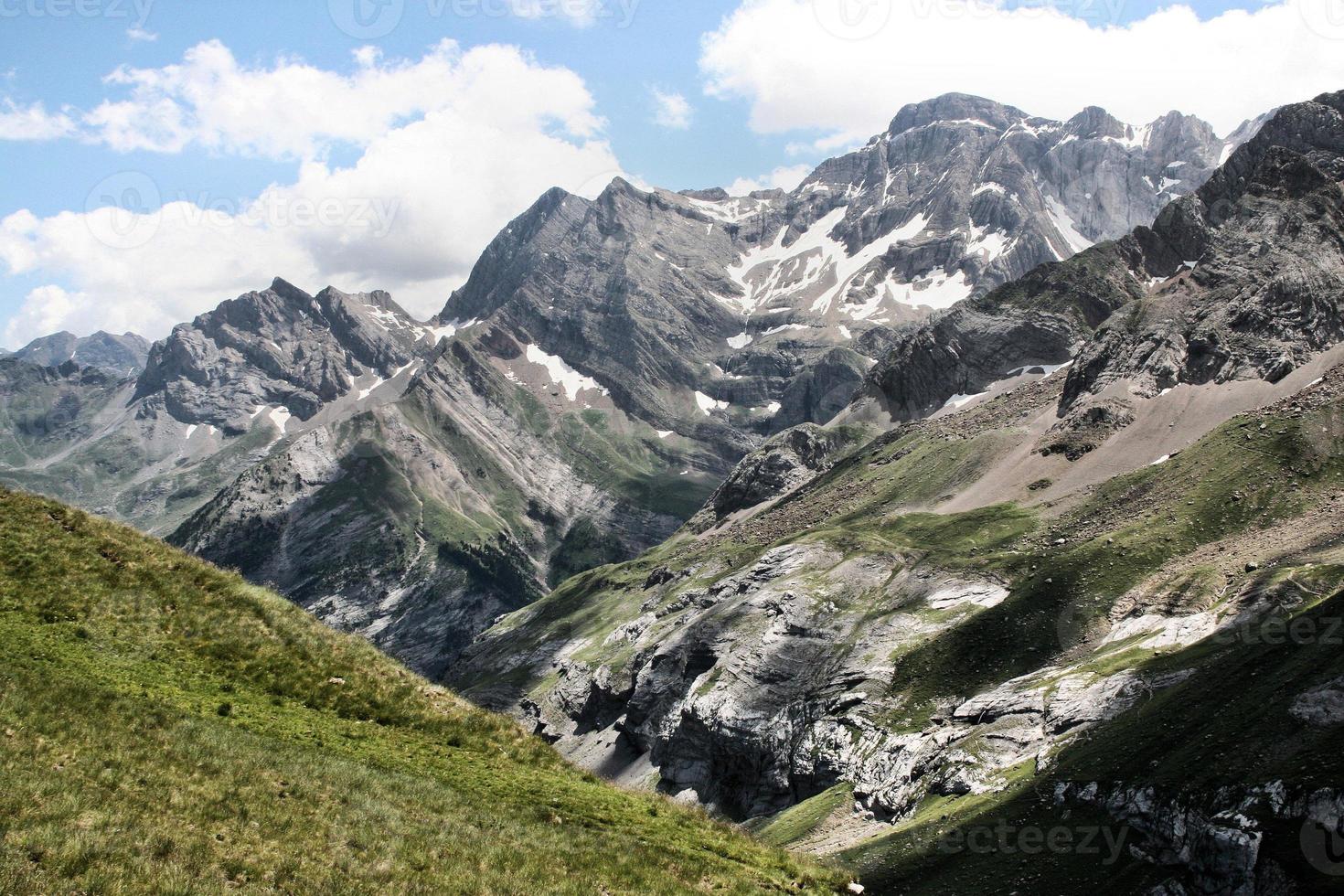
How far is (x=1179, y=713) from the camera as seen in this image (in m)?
60.0

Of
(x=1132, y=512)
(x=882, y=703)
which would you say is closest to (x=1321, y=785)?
(x=882, y=703)

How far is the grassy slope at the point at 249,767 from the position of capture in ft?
61.1

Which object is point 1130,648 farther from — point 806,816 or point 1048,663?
point 806,816

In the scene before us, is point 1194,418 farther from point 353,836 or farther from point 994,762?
point 353,836

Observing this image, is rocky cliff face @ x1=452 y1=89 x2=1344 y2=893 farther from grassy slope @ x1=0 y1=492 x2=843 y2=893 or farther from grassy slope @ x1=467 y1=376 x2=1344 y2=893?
grassy slope @ x1=0 y1=492 x2=843 y2=893

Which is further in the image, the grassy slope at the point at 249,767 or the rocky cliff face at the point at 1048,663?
the rocky cliff face at the point at 1048,663

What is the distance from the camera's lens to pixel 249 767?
24.1 metres

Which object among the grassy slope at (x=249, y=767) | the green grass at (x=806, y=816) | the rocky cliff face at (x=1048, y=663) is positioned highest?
the grassy slope at (x=249, y=767)

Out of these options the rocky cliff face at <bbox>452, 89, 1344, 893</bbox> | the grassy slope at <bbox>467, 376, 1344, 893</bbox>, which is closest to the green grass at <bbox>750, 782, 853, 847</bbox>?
the grassy slope at <bbox>467, 376, 1344, 893</bbox>

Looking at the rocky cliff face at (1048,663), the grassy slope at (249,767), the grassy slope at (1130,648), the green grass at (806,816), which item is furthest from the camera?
the green grass at (806,816)

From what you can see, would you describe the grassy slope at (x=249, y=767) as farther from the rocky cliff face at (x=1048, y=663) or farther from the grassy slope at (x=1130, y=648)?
the rocky cliff face at (x=1048, y=663)

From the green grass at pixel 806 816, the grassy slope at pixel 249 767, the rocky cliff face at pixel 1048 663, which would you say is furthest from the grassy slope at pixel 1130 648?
the grassy slope at pixel 249 767

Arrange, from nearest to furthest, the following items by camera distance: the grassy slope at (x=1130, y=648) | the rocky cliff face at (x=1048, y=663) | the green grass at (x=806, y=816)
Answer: the grassy slope at (x=1130, y=648), the rocky cliff face at (x=1048, y=663), the green grass at (x=806, y=816)

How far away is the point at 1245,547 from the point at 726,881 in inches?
4086
